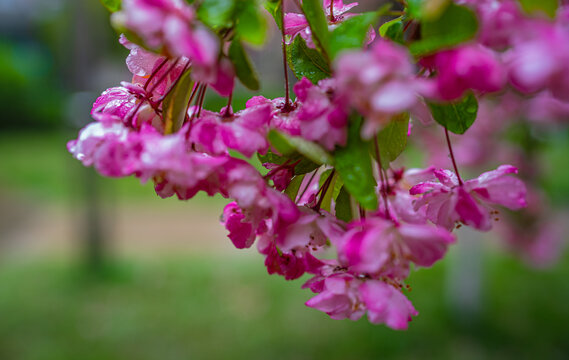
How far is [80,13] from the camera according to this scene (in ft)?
11.4

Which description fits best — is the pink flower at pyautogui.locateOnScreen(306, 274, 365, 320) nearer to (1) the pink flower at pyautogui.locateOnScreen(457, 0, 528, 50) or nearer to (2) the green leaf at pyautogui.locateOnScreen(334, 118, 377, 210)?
(2) the green leaf at pyautogui.locateOnScreen(334, 118, 377, 210)

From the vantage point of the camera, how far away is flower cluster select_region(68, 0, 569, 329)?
1.06 ft

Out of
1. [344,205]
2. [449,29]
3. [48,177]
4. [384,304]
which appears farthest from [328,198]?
[48,177]

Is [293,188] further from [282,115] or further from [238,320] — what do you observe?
[238,320]

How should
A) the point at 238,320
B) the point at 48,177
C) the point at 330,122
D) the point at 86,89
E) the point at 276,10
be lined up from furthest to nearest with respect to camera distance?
the point at 48,177 → the point at 86,89 → the point at 238,320 → the point at 276,10 → the point at 330,122

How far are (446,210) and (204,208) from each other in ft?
15.8

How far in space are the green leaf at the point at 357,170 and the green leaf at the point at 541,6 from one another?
145 mm

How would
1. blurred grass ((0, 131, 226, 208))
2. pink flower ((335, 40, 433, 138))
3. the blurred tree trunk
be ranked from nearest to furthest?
pink flower ((335, 40, 433, 138)) < the blurred tree trunk < blurred grass ((0, 131, 226, 208))

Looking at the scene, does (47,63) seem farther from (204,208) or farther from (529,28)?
(529,28)

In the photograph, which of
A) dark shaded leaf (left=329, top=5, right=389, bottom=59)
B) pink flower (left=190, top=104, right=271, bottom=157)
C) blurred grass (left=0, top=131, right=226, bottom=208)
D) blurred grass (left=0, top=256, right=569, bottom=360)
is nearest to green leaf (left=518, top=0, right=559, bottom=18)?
dark shaded leaf (left=329, top=5, right=389, bottom=59)

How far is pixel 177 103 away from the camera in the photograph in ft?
1.49

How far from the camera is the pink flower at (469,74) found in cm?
32

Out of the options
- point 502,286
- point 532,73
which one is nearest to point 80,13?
point 502,286

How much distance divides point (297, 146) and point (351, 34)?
3.6 inches
